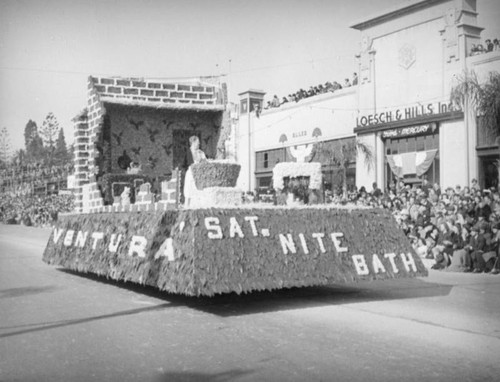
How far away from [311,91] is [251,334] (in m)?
24.4

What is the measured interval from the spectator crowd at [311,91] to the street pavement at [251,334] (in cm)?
1889

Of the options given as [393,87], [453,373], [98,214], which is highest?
[393,87]

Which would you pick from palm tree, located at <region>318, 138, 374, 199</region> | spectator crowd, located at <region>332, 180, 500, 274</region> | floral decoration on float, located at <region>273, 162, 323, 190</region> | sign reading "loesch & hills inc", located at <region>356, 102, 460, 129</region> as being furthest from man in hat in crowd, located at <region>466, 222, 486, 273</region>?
palm tree, located at <region>318, 138, 374, 199</region>

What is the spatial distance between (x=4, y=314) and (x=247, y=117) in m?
27.1

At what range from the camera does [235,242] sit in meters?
6.95

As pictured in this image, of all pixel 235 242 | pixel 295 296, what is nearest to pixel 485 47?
pixel 295 296

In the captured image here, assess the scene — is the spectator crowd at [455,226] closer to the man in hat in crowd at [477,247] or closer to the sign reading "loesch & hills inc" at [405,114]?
the man in hat in crowd at [477,247]

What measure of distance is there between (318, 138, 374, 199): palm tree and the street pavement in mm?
15972

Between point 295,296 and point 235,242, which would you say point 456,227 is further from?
point 235,242

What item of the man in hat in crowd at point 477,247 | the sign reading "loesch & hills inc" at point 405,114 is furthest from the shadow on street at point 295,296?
the sign reading "loesch & hills inc" at point 405,114

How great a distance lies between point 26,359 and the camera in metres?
4.96

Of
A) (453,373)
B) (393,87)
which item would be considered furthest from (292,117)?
(453,373)

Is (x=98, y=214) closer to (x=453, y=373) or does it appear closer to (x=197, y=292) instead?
(x=197, y=292)

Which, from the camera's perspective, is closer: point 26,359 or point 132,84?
point 26,359
